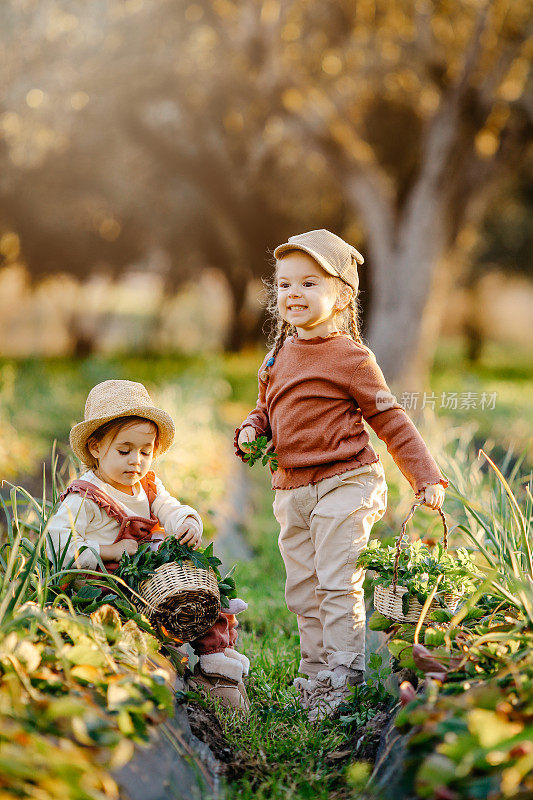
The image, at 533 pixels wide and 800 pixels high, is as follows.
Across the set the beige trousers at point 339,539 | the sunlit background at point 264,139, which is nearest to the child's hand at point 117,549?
the beige trousers at point 339,539

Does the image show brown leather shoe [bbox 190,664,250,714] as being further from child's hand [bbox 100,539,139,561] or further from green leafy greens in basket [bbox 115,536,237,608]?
child's hand [bbox 100,539,139,561]

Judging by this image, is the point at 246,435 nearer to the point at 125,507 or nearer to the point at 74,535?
the point at 125,507

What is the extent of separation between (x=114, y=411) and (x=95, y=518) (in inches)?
15.1

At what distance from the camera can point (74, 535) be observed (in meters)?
2.49

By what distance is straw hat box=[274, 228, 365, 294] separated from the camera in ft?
9.20

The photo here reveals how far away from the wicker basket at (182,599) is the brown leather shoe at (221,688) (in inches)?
8.1

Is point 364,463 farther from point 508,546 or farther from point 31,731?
point 31,731

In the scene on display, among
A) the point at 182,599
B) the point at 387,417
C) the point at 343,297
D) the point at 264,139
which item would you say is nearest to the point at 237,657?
the point at 182,599

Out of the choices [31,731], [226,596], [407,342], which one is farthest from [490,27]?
[31,731]

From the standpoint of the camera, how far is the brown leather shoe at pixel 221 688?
2.68 m

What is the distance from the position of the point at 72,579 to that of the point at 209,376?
807 cm

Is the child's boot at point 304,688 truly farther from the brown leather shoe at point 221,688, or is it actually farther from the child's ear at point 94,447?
the child's ear at point 94,447

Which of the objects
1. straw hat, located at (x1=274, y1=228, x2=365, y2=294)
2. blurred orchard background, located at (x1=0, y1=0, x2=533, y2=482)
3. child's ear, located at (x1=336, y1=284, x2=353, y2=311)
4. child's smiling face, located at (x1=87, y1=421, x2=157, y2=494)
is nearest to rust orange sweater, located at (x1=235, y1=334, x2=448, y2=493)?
child's ear, located at (x1=336, y1=284, x2=353, y2=311)

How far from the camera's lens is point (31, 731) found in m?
1.69
